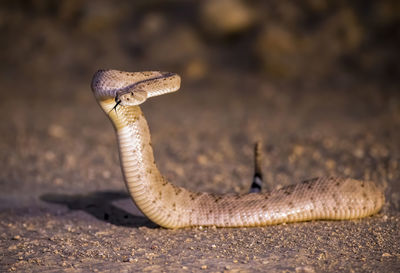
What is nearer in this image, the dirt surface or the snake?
the dirt surface

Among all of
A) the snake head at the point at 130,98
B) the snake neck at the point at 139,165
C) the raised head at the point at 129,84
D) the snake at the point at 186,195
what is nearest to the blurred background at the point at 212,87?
the snake at the point at 186,195

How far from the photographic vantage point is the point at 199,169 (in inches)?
344

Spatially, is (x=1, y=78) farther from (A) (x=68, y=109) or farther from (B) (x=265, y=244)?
(B) (x=265, y=244)

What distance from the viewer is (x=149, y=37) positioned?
18.0 metres

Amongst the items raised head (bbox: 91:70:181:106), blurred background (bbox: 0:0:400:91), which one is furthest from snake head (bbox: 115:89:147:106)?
blurred background (bbox: 0:0:400:91)

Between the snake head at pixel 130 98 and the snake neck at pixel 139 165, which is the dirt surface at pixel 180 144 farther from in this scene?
the snake head at pixel 130 98

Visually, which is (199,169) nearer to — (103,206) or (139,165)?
(103,206)

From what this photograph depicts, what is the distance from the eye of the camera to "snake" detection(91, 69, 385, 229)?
5234 mm

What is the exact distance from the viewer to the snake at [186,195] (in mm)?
5234

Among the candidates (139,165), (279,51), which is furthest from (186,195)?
(279,51)

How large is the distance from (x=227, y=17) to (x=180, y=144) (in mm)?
7495

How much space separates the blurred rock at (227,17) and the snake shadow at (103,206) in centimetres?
1064

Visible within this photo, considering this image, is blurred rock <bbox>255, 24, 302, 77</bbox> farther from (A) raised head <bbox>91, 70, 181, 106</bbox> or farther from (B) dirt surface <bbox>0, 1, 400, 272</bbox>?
(A) raised head <bbox>91, 70, 181, 106</bbox>

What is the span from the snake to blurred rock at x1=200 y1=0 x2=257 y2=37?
11.5m
